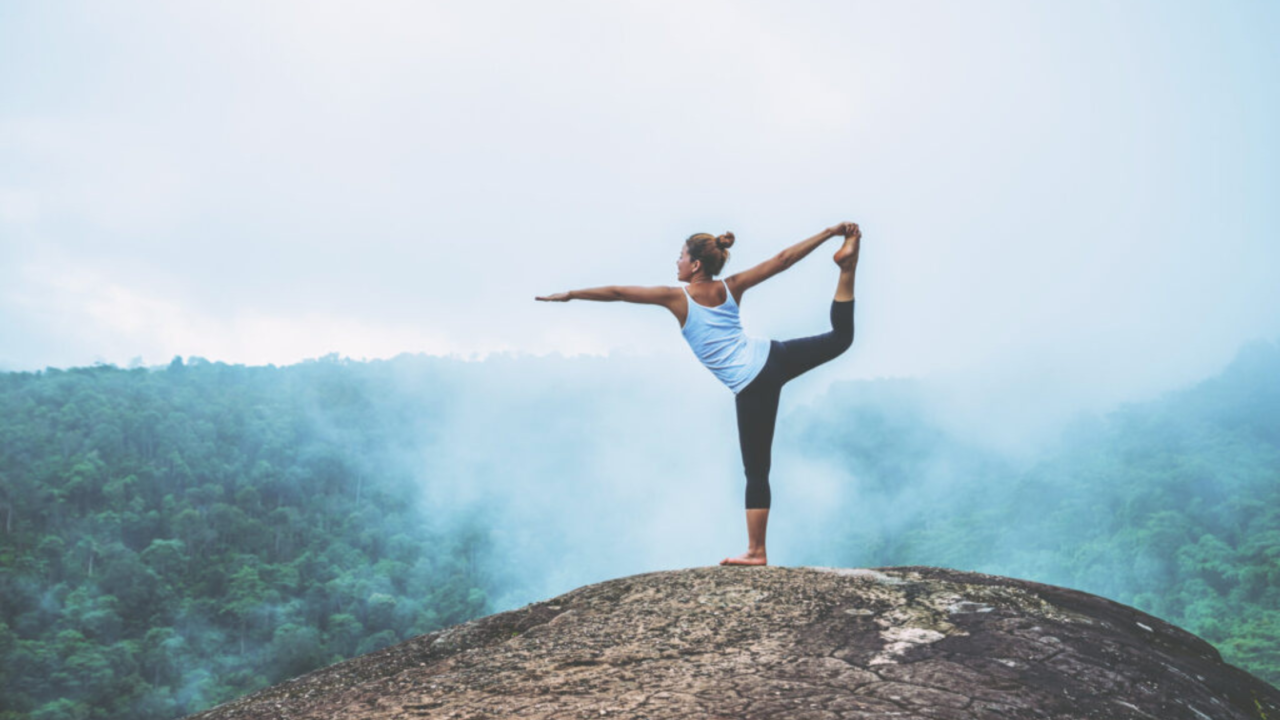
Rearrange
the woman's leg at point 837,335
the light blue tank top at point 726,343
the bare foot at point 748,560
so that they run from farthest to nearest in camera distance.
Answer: the light blue tank top at point 726,343, the woman's leg at point 837,335, the bare foot at point 748,560

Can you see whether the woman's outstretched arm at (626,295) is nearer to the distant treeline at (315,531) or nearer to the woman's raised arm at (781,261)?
the woman's raised arm at (781,261)

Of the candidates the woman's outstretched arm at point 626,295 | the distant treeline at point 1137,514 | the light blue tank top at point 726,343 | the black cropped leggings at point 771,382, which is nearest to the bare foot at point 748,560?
the black cropped leggings at point 771,382

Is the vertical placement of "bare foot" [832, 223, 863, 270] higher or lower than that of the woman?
higher

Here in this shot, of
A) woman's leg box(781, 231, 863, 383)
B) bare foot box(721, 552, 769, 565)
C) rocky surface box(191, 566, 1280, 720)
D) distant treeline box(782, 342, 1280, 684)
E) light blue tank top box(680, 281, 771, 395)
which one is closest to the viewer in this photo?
rocky surface box(191, 566, 1280, 720)

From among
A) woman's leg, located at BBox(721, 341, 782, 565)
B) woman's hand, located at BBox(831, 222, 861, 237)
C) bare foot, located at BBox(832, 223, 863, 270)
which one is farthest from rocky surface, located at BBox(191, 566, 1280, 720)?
woman's hand, located at BBox(831, 222, 861, 237)

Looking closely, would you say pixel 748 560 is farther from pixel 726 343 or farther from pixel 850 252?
pixel 850 252

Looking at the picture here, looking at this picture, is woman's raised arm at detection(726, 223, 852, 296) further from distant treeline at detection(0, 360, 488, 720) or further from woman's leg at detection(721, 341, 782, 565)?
distant treeline at detection(0, 360, 488, 720)

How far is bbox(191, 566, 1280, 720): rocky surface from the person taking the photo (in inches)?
127

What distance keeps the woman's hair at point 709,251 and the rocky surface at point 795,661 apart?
2.03 m

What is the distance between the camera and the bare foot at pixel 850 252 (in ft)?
18.3

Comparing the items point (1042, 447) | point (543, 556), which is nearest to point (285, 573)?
point (543, 556)

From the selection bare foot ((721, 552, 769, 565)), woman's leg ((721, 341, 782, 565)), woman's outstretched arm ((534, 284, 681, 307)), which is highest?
woman's outstretched arm ((534, 284, 681, 307))

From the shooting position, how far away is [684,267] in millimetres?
5980

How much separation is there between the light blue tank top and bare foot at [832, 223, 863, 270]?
0.69 meters
